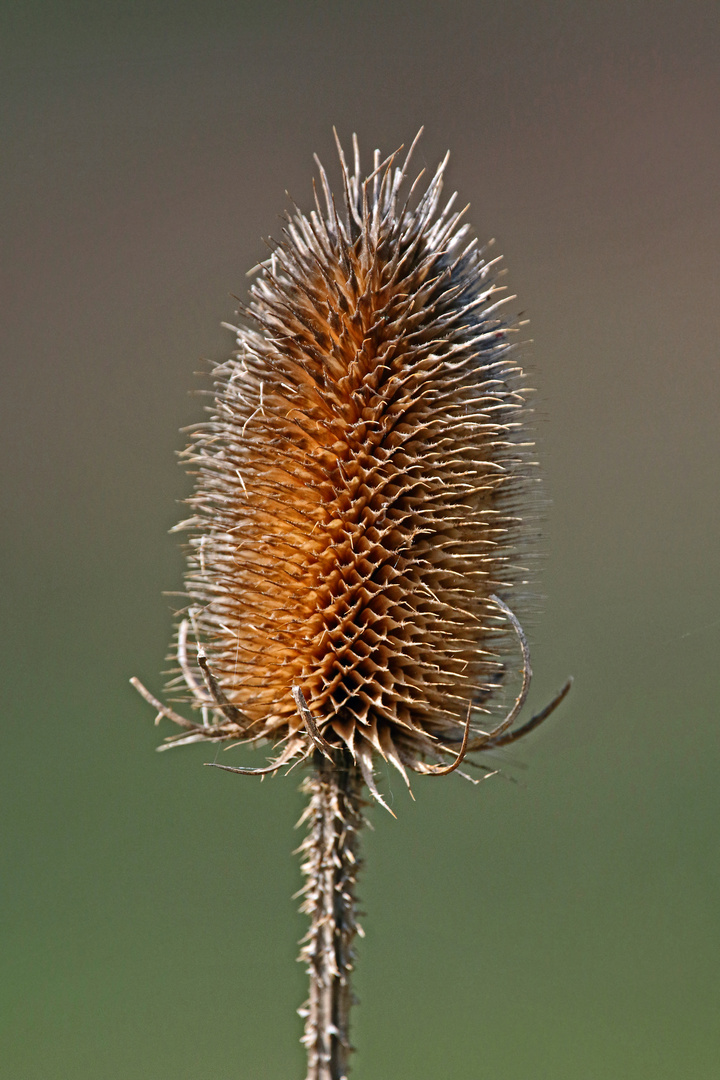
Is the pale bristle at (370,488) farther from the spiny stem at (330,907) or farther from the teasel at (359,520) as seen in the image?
the spiny stem at (330,907)

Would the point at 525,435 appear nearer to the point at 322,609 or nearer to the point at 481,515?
the point at 481,515

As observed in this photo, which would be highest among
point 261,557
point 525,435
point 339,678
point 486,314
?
point 486,314

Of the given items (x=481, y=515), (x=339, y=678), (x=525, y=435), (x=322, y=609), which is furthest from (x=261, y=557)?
(x=525, y=435)

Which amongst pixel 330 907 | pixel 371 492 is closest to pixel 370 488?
pixel 371 492

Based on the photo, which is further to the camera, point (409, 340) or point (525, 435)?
point (525, 435)

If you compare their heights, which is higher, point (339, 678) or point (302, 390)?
point (302, 390)

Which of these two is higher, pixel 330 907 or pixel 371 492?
pixel 371 492

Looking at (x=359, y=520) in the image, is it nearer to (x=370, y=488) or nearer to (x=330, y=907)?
(x=370, y=488)
